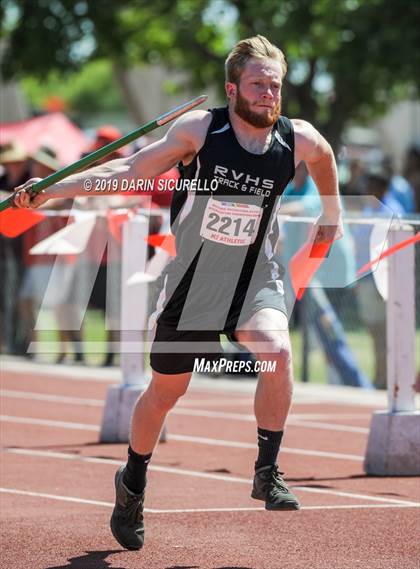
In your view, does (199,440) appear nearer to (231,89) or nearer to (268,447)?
(268,447)

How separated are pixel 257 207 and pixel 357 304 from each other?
800 centimetres

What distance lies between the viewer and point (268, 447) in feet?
20.8

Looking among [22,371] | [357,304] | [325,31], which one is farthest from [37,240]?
[325,31]

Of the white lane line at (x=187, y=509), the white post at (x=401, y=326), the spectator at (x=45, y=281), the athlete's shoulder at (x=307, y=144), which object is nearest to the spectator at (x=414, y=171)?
the spectator at (x=45, y=281)

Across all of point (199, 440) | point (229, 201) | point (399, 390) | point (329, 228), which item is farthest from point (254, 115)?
point (199, 440)

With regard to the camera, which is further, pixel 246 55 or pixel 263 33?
pixel 263 33

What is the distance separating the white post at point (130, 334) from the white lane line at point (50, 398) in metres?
2.44

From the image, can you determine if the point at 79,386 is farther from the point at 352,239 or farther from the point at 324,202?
the point at 324,202

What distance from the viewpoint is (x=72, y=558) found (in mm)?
6180

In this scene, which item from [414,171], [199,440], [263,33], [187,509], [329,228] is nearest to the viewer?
[329,228]

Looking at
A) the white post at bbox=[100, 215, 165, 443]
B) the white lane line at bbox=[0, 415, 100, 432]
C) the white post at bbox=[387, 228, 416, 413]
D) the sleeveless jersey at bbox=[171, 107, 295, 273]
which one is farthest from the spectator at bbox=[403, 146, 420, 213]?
the sleeveless jersey at bbox=[171, 107, 295, 273]

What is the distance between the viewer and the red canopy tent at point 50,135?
1928 cm

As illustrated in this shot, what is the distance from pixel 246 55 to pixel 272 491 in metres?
1.94

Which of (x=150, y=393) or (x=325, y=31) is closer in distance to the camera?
(x=150, y=393)
